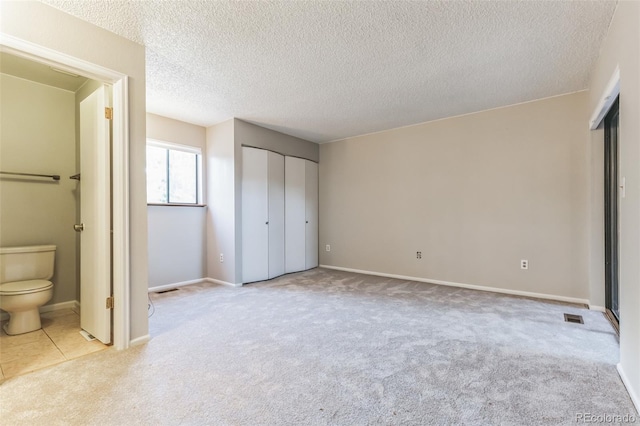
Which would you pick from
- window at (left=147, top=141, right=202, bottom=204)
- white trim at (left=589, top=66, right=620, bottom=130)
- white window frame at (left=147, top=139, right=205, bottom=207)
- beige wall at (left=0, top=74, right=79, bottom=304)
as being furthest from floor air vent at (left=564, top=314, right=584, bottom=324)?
beige wall at (left=0, top=74, right=79, bottom=304)

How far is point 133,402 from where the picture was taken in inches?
62.6

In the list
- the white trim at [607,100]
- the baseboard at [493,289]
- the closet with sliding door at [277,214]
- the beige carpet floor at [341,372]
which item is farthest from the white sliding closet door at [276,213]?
the white trim at [607,100]

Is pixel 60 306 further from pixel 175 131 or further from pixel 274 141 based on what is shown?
pixel 274 141

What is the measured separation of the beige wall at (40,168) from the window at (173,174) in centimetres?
88

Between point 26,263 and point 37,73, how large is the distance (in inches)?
71.2

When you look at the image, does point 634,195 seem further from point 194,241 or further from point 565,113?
point 194,241

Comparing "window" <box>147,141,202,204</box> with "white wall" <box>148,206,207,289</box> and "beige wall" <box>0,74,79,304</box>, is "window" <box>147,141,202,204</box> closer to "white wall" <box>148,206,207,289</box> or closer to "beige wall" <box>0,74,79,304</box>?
"white wall" <box>148,206,207,289</box>

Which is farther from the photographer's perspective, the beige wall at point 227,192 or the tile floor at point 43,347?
the beige wall at point 227,192

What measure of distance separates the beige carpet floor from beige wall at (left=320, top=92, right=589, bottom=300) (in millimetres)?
764

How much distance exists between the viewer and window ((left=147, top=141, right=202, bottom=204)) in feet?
13.2

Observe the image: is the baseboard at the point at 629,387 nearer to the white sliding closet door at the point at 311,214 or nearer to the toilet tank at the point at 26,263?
the white sliding closet door at the point at 311,214

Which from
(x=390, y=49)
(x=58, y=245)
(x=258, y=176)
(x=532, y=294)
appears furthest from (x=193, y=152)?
(x=532, y=294)

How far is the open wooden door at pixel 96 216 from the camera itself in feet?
7.39

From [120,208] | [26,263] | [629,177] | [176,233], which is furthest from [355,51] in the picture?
[26,263]
